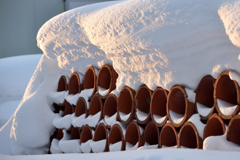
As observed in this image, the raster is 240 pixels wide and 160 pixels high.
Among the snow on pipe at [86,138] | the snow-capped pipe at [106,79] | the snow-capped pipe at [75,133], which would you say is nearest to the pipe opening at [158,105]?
the snow-capped pipe at [106,79]

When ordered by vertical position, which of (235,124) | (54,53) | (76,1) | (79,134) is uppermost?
(76,1)

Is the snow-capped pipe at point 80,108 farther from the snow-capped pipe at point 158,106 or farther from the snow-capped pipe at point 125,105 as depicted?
the snow-capped pipe at point 158,106

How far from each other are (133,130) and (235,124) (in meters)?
0.65

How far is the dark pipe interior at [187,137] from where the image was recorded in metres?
1.53

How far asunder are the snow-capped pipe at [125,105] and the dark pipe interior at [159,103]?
157mm

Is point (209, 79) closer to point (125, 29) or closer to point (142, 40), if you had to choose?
point (142, 40)

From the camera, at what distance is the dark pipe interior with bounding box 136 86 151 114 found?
1822 millimetres

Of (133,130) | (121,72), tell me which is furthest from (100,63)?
(133,130)

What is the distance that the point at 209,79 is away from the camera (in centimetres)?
147

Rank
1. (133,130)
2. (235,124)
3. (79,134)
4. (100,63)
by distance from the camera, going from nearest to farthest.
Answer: (235,124) → (133,130) → (100,63) → (79,134)

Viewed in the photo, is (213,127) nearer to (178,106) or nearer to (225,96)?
(225,96)

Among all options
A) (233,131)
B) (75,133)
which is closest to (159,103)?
(233,131)

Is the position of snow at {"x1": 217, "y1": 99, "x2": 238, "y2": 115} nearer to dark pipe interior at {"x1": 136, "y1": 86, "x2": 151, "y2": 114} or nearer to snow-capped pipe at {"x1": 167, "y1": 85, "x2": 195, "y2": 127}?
snow-capped pipe at {"x1": 167, "y1": 85, "x2": 195, "y2": 127}

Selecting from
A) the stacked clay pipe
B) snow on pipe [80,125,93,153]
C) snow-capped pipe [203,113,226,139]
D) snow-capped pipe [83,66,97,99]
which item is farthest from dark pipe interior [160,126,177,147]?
snow-capped pipe [83,66,97,99]
